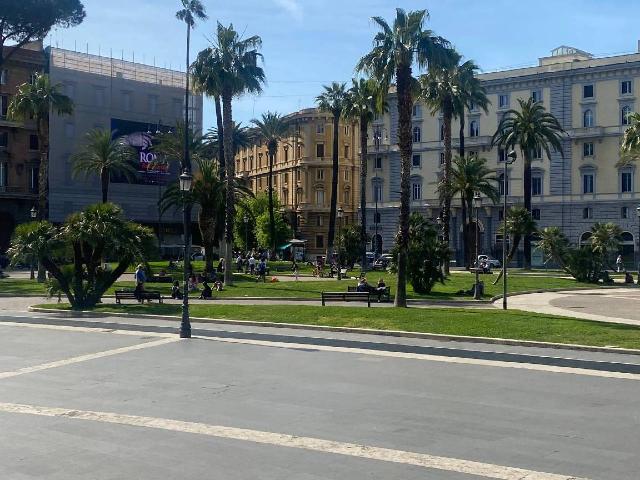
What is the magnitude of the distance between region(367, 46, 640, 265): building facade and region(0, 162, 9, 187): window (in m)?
40.1

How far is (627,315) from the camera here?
26797 mm

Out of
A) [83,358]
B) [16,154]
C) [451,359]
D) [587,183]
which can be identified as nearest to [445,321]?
[451,359]

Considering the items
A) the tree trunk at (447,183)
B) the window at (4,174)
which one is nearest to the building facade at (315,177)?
the window at (4,174)

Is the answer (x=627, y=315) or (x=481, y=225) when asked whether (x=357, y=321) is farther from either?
(x=481, y=225)

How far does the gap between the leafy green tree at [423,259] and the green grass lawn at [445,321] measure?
9970mm

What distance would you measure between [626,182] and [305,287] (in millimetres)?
43016

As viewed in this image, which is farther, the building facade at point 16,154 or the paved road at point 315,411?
the building facade at point 16,154

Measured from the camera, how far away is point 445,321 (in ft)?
77.2

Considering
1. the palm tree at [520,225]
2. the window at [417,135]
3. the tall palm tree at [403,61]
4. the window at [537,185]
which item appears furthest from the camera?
the window at [417,135]

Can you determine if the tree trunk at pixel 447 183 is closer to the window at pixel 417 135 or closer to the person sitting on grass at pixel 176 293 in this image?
the person sitting on grass at pixel 176 293

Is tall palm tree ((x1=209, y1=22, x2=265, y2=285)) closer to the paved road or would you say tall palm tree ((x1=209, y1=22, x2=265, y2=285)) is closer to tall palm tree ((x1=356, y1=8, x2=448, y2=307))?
tall palm tree ((x1=356, y1=8, x2=448, y2=307))

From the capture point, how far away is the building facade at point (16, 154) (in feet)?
242

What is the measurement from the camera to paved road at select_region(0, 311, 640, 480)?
351 inches

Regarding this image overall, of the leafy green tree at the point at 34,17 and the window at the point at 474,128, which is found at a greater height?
the leafy green tree at the point at 34,17
